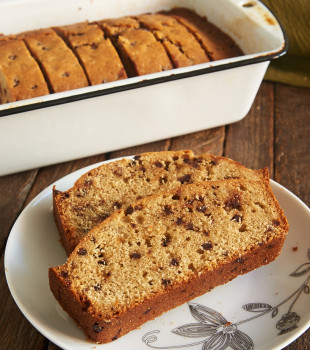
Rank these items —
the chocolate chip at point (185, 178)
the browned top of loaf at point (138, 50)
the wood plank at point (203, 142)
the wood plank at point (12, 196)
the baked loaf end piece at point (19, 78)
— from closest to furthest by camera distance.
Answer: the chocolate chip at point (185, 178) < the wood plank at point (12, 196) < the baked loaf end piece at point (19, 78) < the browned top of loaf at point (138, 50) < the wood plank at point (203, 142)

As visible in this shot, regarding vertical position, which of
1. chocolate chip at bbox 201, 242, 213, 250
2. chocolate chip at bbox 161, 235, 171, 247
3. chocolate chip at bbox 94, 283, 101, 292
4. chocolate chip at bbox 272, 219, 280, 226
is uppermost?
chocolate chip at bbox 272, 219, 280, 226

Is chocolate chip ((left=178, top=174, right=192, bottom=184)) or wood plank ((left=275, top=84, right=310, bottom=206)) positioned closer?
chocolate chip ((left=178, top=174, right=192, bottom=184))

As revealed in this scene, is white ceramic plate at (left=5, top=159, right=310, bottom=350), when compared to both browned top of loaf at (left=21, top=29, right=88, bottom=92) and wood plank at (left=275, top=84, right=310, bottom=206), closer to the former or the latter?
wood plank at (left=275, top=84, right=310, bottom=206)

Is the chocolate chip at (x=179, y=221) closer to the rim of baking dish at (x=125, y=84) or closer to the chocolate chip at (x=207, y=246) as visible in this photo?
the chocolate chip at (x=207, y=246)

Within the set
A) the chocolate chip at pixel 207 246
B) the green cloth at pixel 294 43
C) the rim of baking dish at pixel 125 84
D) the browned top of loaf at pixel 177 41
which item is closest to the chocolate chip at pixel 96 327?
the chocolate chip at pixel 207 246

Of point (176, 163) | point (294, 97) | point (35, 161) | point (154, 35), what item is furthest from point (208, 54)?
point (35, 161)

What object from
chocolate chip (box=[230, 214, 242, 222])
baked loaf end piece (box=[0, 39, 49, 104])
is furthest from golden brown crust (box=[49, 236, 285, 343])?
baked loaf end piece (box=[0, 39, 49, 104])
